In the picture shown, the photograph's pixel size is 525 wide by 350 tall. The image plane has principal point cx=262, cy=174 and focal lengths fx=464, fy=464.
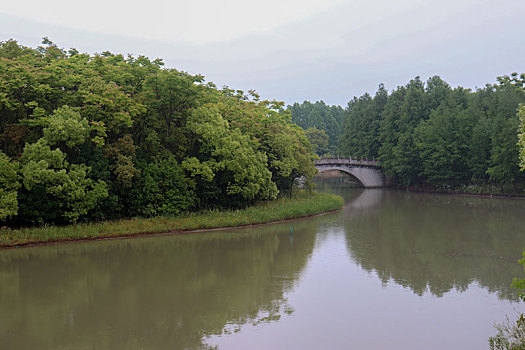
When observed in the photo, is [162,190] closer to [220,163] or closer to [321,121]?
[220,163]

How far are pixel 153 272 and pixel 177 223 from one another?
27.8ft

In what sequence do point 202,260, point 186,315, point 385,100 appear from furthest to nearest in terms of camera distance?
point 385,100
point 202,260
point 186,315

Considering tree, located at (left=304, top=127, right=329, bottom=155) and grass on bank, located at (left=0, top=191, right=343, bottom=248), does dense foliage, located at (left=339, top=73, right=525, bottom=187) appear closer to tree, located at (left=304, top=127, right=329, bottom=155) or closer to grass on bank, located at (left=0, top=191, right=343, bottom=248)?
grass on bank, located at (left=0, top=191, right=343, bottom=248)

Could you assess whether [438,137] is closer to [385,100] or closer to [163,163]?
[385,100]

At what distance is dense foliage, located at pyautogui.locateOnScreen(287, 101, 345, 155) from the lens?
119812mm

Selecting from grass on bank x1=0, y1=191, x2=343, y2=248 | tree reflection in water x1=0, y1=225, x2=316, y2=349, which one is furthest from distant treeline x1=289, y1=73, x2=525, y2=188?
tree reflection in water x1=0, y1=225, x2=316, y2=349

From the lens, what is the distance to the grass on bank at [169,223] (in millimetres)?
25562

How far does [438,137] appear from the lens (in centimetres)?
5825

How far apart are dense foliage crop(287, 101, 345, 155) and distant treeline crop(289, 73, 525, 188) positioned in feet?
139

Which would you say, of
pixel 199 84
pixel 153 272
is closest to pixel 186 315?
pixel 153 272

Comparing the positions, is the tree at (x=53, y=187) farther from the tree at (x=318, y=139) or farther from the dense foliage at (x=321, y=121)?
the dense foliage at (x=321, y=121)

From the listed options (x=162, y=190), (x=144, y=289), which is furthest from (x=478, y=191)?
(x=144, y=289)

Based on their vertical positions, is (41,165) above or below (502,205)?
above

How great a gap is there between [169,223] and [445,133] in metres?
41.3
